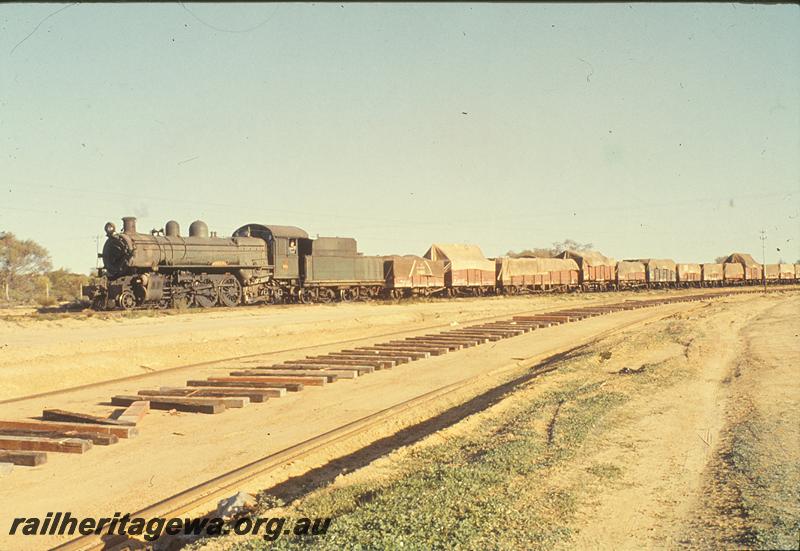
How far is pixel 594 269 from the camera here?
183ft

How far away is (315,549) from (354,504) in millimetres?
1188

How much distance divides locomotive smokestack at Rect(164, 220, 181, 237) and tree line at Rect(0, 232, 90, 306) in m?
24.5

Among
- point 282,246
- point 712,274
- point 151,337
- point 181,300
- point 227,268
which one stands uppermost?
point 282,246

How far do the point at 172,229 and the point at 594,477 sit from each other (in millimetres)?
25432

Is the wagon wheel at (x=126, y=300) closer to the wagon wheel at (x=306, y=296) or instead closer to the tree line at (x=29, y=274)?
the wagon wheel at (x=306, y=296)

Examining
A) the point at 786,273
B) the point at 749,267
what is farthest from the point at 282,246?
the point at 786,273

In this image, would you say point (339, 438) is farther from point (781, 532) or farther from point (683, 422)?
point (781, 532)

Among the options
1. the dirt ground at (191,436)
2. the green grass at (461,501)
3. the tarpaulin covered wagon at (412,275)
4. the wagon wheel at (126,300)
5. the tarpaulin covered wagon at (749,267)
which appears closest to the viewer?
the green grass at (461,501)

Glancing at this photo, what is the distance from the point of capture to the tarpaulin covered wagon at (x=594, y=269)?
5534 centimetres

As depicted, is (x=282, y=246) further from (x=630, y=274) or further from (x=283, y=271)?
(x=630, y=274)

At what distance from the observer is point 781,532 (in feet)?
16.1

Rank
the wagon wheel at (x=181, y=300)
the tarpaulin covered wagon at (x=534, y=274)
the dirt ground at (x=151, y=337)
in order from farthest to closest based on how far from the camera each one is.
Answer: the tarpaulin covered wagon at (x=534, y=274)
the wagon wheel at (x=181, y=300)
the dirt ground at (x=151, y=337)

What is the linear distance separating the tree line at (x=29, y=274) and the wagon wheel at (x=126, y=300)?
26701mm

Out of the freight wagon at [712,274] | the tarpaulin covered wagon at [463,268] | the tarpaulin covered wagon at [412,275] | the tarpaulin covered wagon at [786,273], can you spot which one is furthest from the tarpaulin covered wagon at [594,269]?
the tarpaulin covered wagon at [786,273]
